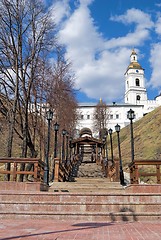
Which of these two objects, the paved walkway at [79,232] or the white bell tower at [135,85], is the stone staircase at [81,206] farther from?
the white bell tower at [135,85]

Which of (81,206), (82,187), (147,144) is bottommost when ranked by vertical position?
(81,206)

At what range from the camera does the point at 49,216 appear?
23.9 feet

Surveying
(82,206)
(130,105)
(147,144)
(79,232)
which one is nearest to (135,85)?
(130,105)

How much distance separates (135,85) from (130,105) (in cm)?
973

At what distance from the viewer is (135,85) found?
95125mm

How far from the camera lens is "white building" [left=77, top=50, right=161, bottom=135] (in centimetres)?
8825

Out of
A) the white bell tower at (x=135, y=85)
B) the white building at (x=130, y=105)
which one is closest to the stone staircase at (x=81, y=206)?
the white building at (x=130, y=105)

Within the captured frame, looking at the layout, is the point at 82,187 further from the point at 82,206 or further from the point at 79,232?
the point at 79,232

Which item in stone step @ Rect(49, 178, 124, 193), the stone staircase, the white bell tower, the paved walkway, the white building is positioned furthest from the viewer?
the white bell tower

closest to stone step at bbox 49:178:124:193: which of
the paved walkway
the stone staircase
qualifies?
the stone staircase

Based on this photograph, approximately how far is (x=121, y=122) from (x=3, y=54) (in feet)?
244

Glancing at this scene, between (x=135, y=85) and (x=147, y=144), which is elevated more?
(x=135, y=85)

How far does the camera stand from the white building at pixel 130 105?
88.2 m

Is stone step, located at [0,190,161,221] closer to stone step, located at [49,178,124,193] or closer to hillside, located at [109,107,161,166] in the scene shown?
stone step, located at [49,178,124,193]
